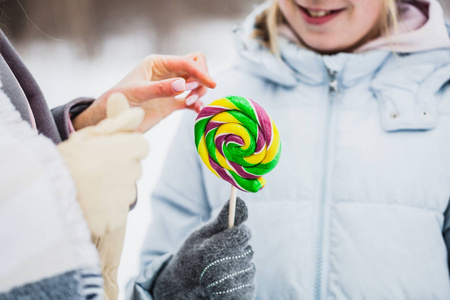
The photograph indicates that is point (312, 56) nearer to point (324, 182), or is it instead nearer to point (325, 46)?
point (325, 46)

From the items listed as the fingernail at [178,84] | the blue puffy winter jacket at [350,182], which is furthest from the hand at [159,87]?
the blue puffy winter jacket at [350,182]

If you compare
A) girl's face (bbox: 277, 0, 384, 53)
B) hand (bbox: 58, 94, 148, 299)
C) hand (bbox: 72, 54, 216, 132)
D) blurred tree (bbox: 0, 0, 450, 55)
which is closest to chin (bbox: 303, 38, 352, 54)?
girl's face (bbox: 277, 0, 384, 53)

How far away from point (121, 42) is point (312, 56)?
364 mm

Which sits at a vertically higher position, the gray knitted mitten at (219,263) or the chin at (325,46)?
the chin at (325,46)

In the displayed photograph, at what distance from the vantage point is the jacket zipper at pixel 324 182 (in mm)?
724

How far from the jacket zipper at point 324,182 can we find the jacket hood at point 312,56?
23 mm

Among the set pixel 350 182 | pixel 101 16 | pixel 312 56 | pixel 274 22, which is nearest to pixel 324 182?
pixel 350 182

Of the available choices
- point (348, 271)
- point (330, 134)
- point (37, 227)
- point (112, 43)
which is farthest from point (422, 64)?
point (37, 227)

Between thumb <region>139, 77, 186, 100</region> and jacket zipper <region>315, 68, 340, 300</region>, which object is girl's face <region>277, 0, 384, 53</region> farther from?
thumb <region>139, 77, 186, 100</region>

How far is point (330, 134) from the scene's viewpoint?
79 centimetres

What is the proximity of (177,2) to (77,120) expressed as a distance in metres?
0.33

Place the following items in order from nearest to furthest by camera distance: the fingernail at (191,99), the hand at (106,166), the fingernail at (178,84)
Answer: the hand at (106,166) < the fingernail at (178,84) < the fingernail at (191,99)

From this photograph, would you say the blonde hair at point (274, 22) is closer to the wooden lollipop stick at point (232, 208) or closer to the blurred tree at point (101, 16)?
the blurred tree at point (101, 16)

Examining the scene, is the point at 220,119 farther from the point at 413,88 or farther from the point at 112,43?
the point at 413,88
